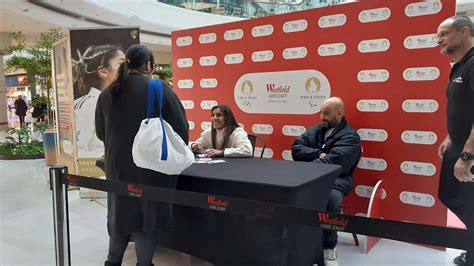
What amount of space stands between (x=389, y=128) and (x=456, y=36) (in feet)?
3.38

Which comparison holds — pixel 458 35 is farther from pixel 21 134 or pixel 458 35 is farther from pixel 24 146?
pixel 21 134

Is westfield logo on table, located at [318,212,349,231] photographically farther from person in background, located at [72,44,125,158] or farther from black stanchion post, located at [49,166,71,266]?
person in background, located at [72,44,125,158]

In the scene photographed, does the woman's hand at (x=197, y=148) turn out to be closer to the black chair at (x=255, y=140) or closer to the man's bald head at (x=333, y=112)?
the black chair at (x=255, y=140)

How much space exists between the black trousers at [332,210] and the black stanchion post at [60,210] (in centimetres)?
162

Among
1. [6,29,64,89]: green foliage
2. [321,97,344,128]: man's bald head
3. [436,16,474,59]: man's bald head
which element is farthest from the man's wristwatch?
[6,29,64,89]: green foliage

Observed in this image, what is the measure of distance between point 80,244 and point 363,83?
2744 millimetres

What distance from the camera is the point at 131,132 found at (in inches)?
75.9

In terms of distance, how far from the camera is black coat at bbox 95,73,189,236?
192 centimetres

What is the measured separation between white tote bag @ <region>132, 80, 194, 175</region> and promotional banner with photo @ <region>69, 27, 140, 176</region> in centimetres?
261

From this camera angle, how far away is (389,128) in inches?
124

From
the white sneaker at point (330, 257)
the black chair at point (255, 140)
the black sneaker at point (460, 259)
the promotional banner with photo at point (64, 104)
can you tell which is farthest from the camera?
the promotional banner with photo at point (64, 104)

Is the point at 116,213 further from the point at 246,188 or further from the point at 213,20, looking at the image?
the point at 213,20

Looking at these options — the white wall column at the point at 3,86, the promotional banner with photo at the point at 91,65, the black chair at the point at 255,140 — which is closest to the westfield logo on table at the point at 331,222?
the black chair at the point at 255,140

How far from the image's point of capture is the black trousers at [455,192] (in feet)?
7.16
